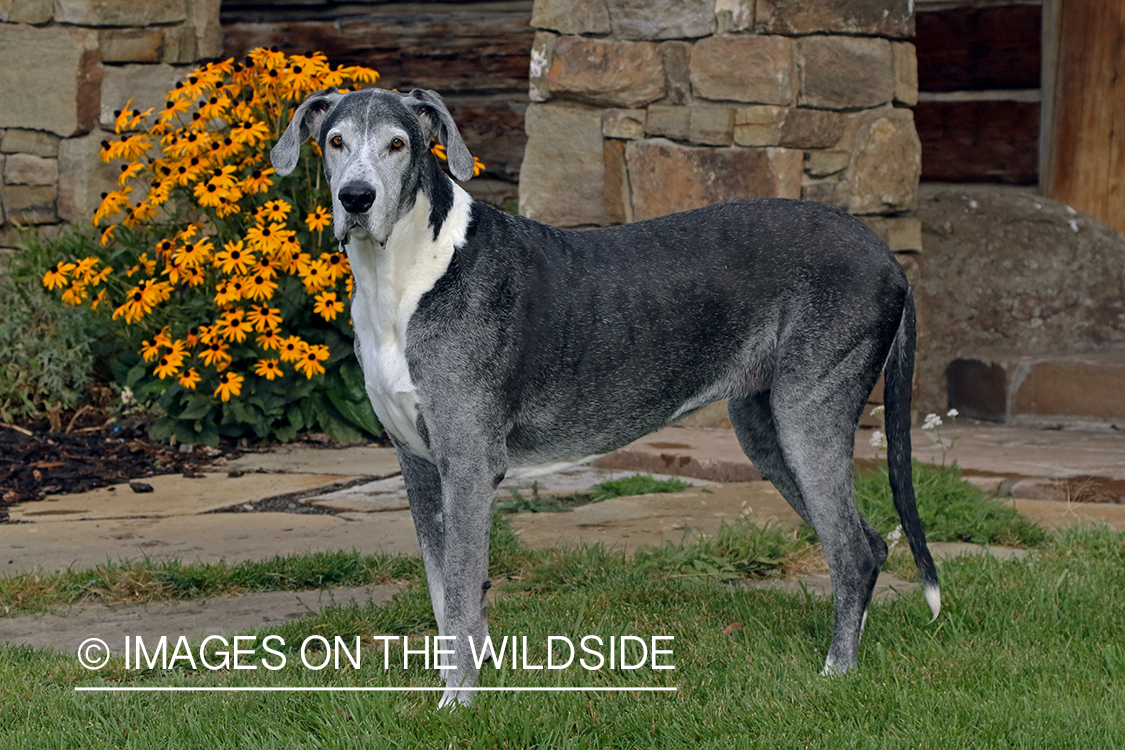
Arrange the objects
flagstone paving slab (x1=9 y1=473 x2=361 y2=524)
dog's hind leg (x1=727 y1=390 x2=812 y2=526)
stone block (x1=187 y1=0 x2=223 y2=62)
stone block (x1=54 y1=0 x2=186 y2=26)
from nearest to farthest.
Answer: dog's hind leg (x1=727 y1=390 x2=812 y2=526)
flagstone paving slab (x1=9 y1=473 x2=361 y2=524)
stone block (x1=54 y1=0 x2=186 y2=26)
stone block (x1=187 y1=0 x2=223 y2=62)

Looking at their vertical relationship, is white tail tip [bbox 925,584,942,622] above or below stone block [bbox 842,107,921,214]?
below

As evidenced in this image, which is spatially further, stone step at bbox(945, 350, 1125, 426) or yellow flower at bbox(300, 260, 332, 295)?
stone step at bbox(945, 350, 1125, 426)

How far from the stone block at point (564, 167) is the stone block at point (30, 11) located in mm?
3017

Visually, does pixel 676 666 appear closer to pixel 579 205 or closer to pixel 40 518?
pixel 40 518

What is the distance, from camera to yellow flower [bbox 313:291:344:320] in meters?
5.98

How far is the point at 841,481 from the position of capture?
3273 millimetres

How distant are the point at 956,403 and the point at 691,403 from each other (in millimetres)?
4095

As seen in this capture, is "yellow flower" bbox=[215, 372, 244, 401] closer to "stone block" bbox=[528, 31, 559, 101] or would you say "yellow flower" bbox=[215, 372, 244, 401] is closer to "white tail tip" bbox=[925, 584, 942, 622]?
"stone block" bbox=[528, 31, 559, 101]

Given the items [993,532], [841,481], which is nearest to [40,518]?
[841,481]

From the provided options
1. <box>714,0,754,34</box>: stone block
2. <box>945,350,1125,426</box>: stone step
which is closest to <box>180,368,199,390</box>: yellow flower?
<box>714,0,754,34</box>: stone block

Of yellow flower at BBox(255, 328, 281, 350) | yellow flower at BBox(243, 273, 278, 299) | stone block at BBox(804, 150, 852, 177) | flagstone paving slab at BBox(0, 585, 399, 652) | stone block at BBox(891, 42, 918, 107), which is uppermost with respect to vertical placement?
stone block at BBox(891, 42, 918, 107)

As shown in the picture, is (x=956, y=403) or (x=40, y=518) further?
(x=956, y=403)

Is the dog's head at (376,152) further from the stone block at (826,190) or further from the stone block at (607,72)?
the stone block at (826,190)

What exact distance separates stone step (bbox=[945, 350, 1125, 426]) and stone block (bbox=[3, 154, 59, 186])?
534 centimetres
